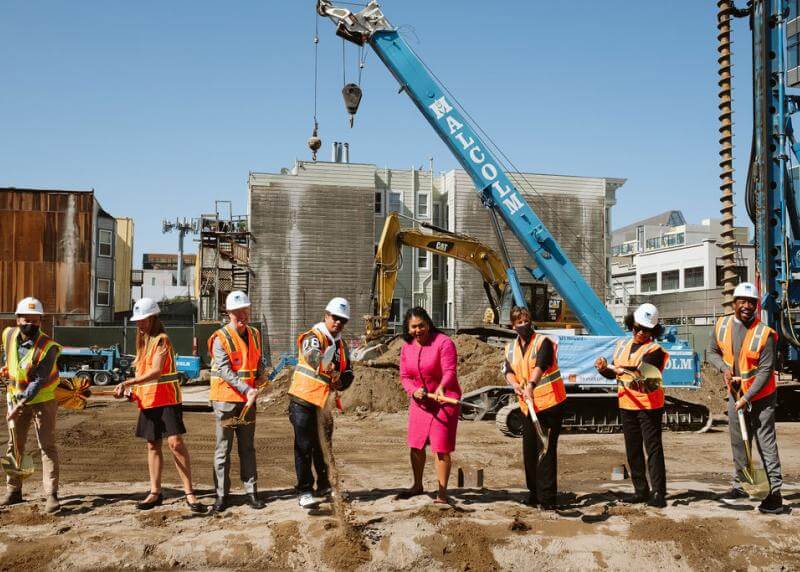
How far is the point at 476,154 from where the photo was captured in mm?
15258

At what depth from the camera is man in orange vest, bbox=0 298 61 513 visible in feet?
20.6

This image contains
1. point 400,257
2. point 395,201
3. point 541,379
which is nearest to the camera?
point 541,379

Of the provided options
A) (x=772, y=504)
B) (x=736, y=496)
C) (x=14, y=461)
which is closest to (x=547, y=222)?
(x=736, y=496)

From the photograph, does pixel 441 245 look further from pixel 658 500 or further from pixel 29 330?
pixel 29 330

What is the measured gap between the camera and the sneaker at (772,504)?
6293 mm

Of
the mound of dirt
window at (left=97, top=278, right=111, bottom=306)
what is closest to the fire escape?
window at (left=97, top=278, right=111, bottom=306)

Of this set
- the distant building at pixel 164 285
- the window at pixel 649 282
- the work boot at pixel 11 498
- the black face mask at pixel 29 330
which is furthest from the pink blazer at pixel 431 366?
the distant building at pixel 164 285

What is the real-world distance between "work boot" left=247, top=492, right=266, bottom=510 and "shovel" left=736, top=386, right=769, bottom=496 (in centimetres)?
433

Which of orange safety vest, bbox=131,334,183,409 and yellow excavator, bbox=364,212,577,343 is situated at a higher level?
yellow excavator, bbox=364,212,577,343

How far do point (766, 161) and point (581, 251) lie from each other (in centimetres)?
2480

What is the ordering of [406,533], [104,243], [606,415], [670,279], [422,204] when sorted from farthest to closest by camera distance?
[670,279] < [422,204] < [104,243] < [606,415] < [406,533]

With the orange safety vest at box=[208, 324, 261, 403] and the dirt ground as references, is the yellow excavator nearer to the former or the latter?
the dirt ground

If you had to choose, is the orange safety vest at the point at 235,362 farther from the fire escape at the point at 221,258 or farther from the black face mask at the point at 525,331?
the fire escape at the point at 221,258

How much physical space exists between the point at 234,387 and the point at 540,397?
2.68m
